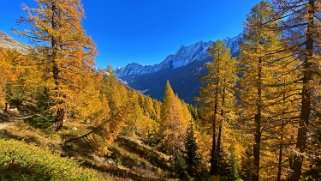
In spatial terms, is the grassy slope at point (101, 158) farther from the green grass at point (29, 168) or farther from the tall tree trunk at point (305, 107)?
the tall tree trunk at point (305, 107)

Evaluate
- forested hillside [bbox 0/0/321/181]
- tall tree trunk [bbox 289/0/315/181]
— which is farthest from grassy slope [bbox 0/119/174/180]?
tall tree trunk [bbox 289/0/315/181]

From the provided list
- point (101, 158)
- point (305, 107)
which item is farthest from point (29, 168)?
point (305, 107)

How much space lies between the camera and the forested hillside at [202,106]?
10.6 meters

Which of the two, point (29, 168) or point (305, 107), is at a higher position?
point (305, 107)

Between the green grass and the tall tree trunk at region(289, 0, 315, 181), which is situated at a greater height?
the tall tree trunk at region(289, 0, 315, 181)

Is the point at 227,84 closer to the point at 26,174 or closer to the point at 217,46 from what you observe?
the point at 217,46

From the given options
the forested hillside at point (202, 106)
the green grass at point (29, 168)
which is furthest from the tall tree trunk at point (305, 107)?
the green grass at point (29, 168)

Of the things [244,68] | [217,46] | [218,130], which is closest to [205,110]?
[218,130]

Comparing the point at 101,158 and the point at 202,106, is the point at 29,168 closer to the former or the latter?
the point at 101,158

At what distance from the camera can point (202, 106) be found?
24.7 metres

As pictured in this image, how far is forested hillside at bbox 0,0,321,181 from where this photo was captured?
10594 mm

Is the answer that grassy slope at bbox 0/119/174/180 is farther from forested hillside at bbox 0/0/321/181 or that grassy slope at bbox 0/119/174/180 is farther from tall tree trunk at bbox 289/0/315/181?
tall tree trunk at bbox 289/0/315/181

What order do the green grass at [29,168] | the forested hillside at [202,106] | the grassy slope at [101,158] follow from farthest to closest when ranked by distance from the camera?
1. the grassy slope at [101,158]
2. the forested hillside at [202,106]
3. the green grass at [29,168]

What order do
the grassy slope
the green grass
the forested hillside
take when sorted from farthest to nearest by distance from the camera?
the grassy slope < the forested hillside < the green grass
